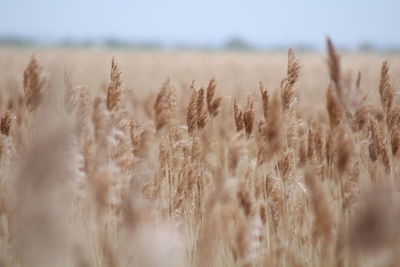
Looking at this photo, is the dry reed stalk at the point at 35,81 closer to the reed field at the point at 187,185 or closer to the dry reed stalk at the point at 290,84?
the reed field at the point at 187,185

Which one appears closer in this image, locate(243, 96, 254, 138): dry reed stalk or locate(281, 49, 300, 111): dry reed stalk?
locate(243, 96, 254, 138): dry reed stalk

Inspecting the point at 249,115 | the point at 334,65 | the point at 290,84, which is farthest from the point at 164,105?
the point at 334,65

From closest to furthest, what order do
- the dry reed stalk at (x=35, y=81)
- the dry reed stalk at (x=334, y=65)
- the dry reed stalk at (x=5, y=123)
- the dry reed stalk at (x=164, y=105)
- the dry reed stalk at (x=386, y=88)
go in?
the dry reed stalk at (x=334, y=65), the dry reed stalk at (x=35, y=81), the dry reed stalk at (x=5, y=123), the dry reed stalk at (x=386, y=88), the dry reed stalk at (x=164, y=105)

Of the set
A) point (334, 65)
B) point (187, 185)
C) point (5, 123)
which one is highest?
point (334, 65)

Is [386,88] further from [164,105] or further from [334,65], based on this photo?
[164,105]

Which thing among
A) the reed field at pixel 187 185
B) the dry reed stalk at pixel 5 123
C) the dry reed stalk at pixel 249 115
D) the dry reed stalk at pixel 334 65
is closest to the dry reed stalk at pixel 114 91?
the reed field at pixel 187 185

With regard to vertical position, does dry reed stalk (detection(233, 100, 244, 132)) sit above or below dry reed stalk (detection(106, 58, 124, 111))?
below

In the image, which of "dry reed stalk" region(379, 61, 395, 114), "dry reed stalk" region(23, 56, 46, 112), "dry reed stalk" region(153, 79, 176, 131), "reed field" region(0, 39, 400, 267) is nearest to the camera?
"reed field" region(0, 39, 400, 267)

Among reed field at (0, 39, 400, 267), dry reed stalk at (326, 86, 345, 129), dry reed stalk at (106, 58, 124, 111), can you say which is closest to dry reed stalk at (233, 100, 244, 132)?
reed field at (0, 39, 400, 267)

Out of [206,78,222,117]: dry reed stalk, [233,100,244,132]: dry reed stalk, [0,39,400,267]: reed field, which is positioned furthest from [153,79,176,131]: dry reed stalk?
[233,100,244,132]: dry reed stalk

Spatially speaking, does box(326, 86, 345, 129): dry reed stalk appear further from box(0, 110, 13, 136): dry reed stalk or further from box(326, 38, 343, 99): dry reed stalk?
box(0, 110, 13, 136): dry reed stalk

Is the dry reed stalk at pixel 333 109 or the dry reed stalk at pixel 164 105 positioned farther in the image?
the dry reed stalk at pixel 164 105

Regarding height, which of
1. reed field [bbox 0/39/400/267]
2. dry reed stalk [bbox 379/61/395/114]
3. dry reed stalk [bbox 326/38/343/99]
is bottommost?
reed field [bbox 0/39/400/267]

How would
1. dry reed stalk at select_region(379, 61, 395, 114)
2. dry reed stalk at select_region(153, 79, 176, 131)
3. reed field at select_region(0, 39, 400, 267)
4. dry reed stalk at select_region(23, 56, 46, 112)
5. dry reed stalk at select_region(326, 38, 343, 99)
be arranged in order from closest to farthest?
1. reed field at select_region(0, 39, 400, 267)
2. dry reed stalk at select_region(326, 38, 343, 99)
3. dry reed stalk at select_region(23, 56, 46, 112)
4. dry reed stalk at select_region(379, 61, 395, 114)
5. dry reed stalk at select_region(153, 79, 176, 131)
